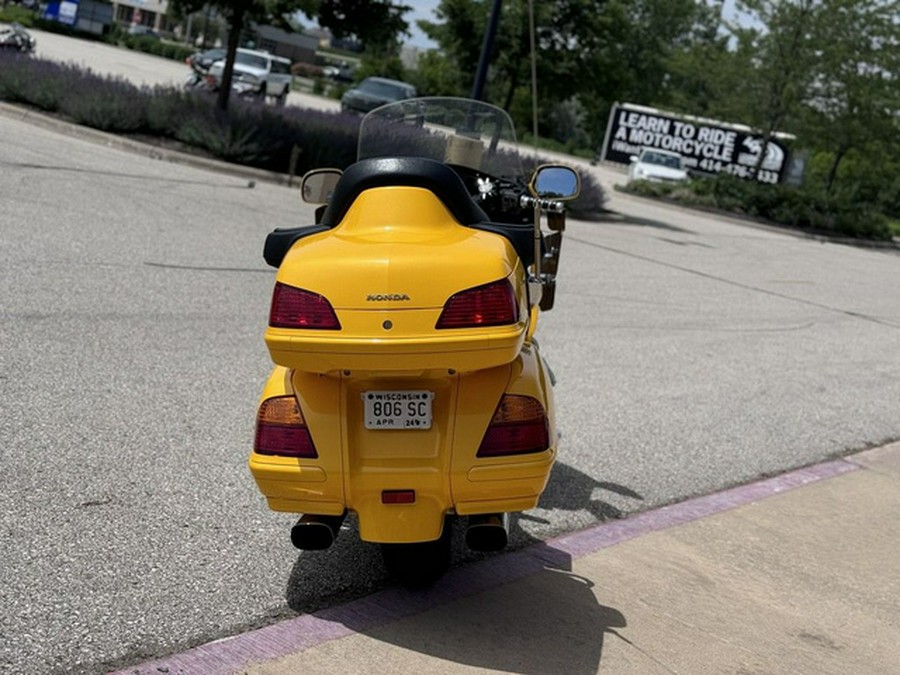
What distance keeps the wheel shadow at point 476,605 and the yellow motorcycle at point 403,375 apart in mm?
186

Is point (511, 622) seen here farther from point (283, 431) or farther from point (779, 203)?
point (779, 203)

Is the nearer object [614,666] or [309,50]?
[614,666]

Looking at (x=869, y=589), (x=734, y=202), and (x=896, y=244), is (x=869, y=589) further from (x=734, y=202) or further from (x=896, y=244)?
(x=896, y=244)

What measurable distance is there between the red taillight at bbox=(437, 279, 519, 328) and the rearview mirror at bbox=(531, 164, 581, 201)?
4.24 ft

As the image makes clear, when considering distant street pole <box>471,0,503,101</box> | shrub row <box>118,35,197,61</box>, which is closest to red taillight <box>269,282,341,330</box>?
distant street pole <box>471,0,503,101</box>

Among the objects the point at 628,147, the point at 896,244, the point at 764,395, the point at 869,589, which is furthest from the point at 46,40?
the point at 869,589

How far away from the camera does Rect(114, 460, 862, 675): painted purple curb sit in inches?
152

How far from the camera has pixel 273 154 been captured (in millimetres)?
19594

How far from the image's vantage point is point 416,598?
15.0 feet

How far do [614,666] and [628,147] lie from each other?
4955cm

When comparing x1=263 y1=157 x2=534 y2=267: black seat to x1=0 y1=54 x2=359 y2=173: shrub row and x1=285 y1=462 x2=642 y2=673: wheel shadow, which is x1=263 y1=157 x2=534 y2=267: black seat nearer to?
x1=285 y1=462 x2=642 y2=673: wheel shadow

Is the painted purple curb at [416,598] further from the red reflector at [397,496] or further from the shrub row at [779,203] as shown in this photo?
the shrub row at [779,203]

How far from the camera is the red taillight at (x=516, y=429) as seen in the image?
407 centimetres

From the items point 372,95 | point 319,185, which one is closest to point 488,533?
point 319,185
